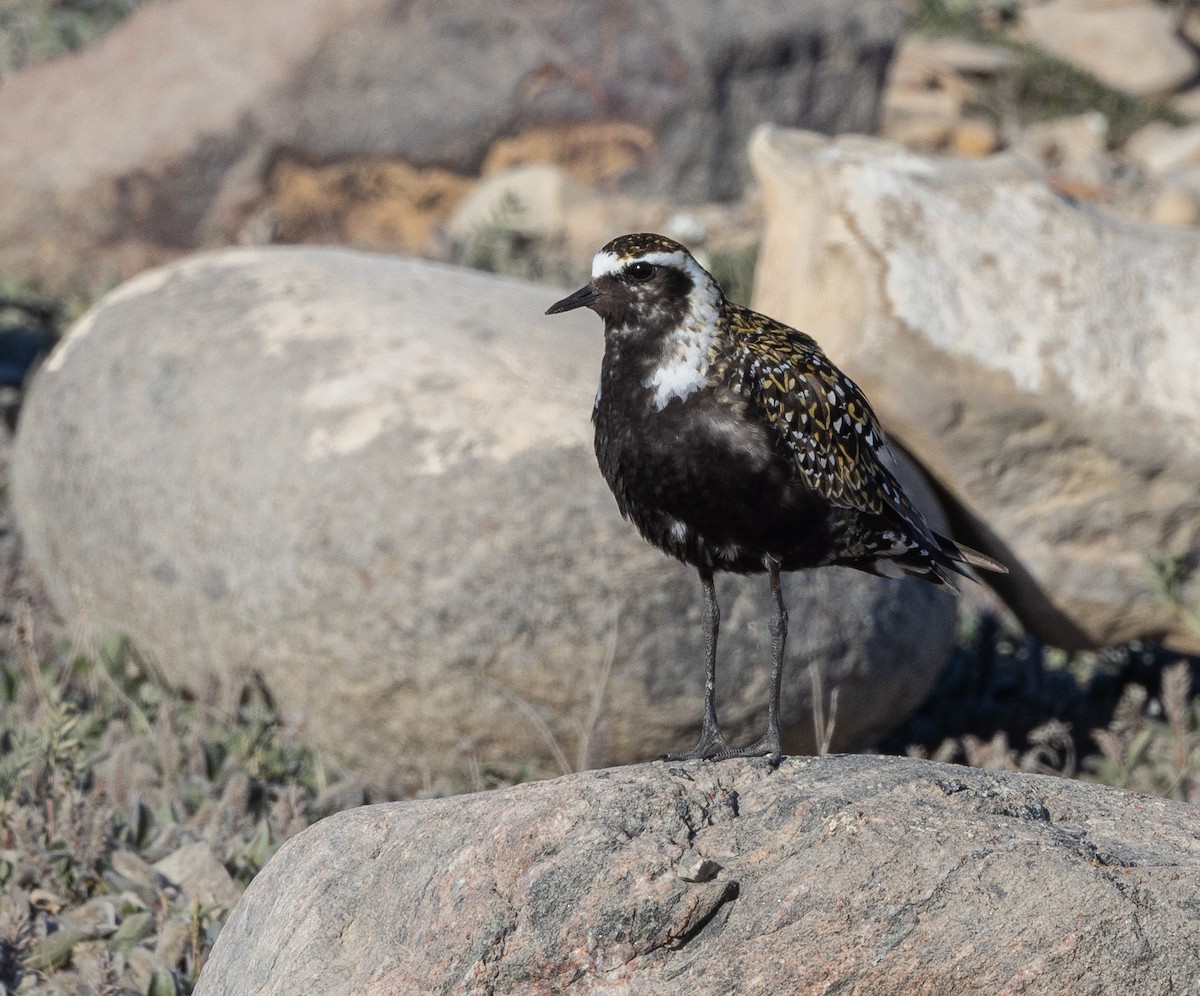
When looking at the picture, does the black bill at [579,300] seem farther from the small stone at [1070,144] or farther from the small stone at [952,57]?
the small stone at [952,57]

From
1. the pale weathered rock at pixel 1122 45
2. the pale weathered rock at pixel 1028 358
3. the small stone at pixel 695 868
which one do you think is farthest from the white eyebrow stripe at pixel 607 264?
the pale weathered rock at pixel 1122 45

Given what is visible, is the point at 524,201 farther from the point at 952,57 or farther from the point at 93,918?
the point at 952,57

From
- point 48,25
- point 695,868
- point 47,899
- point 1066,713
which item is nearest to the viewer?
point 695,868

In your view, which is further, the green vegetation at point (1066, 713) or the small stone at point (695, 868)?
the green vegetation at point (1066, 713)

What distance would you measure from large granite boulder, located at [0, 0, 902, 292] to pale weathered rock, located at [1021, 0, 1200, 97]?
809cm

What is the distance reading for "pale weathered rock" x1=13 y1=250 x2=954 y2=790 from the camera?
20.7ft

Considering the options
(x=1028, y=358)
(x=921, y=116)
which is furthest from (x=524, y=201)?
(x=921, y=116)

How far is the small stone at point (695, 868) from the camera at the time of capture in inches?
146

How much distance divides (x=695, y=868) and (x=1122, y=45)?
19160 mm

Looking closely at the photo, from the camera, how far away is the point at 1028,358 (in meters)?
7.25

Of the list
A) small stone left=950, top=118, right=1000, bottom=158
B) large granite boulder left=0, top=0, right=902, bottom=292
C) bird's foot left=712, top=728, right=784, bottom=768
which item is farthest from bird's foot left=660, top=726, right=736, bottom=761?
small stone left=950, top=118, right=1000, bottom=158

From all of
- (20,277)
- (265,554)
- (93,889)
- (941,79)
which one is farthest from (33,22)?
(93,889)

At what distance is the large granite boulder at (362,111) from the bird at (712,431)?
6.53 meters

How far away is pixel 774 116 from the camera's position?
43.2ft
